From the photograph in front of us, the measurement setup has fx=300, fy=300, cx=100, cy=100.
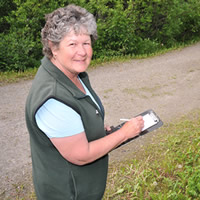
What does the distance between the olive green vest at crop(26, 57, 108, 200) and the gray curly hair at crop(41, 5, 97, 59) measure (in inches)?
5.8

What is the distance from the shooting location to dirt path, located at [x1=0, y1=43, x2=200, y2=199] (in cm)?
420

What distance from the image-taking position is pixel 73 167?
1.85 meters

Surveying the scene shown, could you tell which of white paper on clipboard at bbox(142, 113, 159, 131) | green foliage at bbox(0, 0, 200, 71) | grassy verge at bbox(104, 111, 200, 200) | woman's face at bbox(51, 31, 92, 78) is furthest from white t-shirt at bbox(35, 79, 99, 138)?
green foliage at bbox(0, 0, 200, 71)

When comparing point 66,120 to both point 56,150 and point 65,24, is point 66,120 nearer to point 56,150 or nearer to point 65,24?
point 56,150

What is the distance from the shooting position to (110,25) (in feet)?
30.0

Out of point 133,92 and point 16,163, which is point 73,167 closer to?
point 16,163

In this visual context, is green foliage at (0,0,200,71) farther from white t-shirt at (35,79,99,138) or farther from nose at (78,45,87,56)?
white t-shirt at (35,79,99,138)

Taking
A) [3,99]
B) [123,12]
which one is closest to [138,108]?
[3,99]

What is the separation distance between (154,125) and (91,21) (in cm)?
94

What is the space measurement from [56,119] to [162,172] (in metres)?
2.38

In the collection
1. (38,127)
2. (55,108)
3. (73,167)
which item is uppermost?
(55,108)

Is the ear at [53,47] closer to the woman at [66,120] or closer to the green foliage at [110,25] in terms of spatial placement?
the woman at [66,120]

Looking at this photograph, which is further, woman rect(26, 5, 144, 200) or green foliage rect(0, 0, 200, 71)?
green foliage rect(0, 0, 200, 71)

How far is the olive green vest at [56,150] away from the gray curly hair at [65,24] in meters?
0.15
